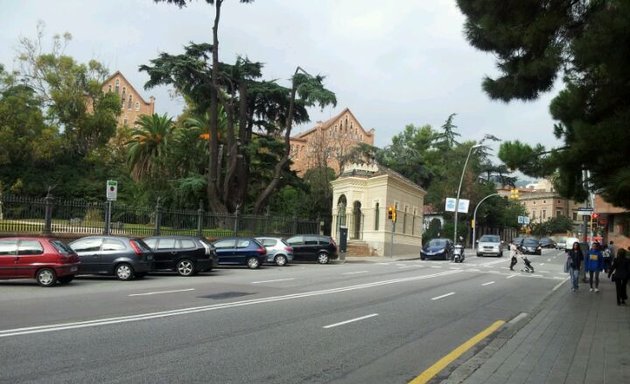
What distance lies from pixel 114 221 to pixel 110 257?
1063 centimetres

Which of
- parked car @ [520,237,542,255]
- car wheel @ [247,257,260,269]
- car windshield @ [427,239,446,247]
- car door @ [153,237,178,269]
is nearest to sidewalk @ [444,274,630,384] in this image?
car door @ [153,237,178,269]

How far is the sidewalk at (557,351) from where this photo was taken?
7.16 metres

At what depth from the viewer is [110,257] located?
19.5 meters

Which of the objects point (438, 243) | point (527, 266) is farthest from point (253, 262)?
point (438, 243)

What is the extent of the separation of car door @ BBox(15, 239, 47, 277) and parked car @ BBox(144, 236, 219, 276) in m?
5.54

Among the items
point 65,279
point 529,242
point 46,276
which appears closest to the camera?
point 46,276

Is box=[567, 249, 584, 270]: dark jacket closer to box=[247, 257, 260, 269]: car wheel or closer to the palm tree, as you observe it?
box=[247, 257, 260, 269]: car wheel

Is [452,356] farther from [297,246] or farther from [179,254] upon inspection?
[297,246]

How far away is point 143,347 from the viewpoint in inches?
330

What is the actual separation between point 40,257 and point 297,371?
38.7 ft

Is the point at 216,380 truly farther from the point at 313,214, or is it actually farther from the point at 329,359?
the point at 313,214

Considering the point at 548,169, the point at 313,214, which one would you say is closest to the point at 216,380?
the point at 548,169

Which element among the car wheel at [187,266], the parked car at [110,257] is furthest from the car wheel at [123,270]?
the car wheel at [187,266]

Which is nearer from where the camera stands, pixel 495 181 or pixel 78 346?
pixel 78 346
